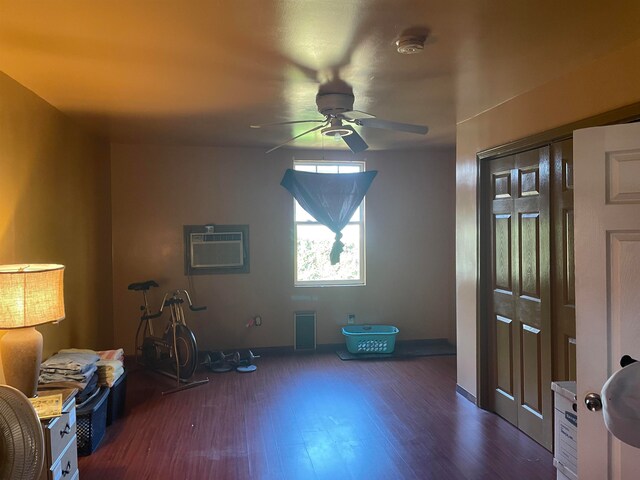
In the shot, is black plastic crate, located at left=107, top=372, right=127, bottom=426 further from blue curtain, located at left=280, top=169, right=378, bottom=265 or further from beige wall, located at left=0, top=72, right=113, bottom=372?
blue curtain, located at left=280, top=169, right=378, bottom=265

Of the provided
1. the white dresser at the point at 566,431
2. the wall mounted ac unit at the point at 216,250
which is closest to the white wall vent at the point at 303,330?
the wall mounted ac unit at the point at 216,250

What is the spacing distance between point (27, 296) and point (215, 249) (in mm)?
2998

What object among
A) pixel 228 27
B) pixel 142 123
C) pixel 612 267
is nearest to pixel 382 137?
pixel 142 123

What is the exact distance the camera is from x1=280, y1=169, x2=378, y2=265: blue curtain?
15.8 ft

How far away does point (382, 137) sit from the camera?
4777 millimetres

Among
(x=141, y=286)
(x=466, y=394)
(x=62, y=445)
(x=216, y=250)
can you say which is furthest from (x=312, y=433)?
(x=216, y=250)

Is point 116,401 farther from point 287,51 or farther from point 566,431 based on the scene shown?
point 566,431

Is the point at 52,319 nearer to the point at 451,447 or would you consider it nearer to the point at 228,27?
the point at 228,27

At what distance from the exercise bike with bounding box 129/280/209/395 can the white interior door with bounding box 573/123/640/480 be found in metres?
3.39

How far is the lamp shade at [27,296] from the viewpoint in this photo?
2.28 metres

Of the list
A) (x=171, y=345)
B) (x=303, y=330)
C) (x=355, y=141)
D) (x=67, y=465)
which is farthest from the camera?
(x=303, y=330)

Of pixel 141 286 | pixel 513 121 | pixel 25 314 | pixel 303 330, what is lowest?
pixel 303 330

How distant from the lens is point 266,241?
18.0 ft

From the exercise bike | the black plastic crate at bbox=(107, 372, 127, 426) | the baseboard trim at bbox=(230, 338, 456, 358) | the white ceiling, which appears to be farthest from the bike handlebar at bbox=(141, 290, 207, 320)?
the white ceiling
